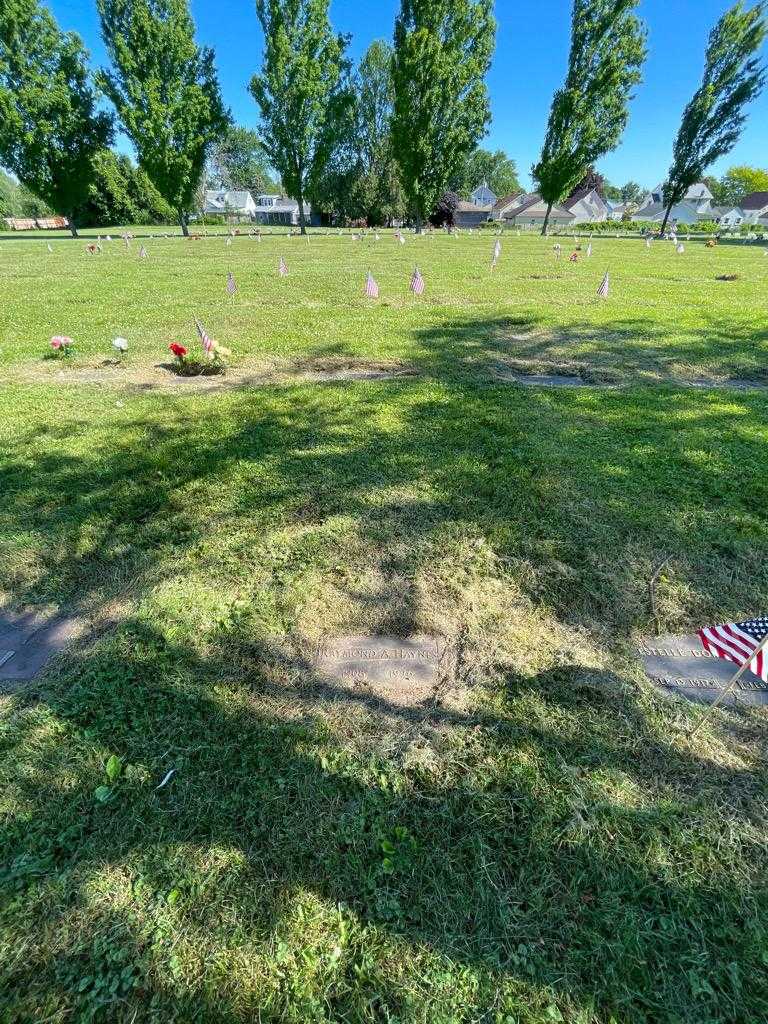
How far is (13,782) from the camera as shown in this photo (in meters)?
1.61

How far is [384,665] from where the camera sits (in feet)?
6.71

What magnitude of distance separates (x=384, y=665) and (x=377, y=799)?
0.57 m

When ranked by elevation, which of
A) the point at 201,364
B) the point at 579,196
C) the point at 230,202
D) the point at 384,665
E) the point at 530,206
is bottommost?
the point at 384,665

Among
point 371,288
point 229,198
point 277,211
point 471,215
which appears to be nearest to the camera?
point 371,288

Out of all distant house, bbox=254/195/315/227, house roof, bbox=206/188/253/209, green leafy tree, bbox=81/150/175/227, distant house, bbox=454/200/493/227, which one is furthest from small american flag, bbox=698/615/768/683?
house roof, bbox=206/188/253/209

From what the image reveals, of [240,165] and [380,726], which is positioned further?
[240,165]

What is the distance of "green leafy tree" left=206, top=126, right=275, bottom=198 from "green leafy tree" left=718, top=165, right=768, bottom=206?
80.6 metres

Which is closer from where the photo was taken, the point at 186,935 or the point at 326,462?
the point at 186,935

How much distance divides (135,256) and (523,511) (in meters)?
22.6

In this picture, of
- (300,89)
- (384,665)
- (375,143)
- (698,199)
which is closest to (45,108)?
(300,89)

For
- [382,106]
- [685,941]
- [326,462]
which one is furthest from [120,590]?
[382,106]

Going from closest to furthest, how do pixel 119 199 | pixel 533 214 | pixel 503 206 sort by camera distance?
1. pixel 119 199
2. pixel 533 214
3. pixel 503 206

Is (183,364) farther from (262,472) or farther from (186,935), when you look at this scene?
(186,935)

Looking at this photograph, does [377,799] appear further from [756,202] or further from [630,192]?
[630,192]
